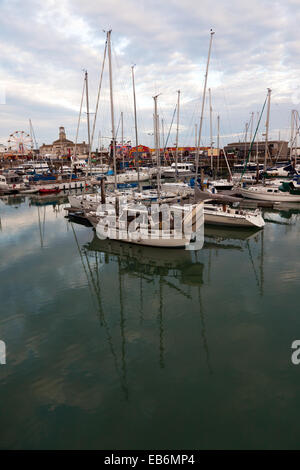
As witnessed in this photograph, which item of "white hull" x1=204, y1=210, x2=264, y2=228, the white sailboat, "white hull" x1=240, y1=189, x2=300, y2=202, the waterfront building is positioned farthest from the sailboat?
the waterfront building

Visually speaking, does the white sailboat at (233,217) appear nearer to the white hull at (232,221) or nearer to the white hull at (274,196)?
the white hull at (232,221)

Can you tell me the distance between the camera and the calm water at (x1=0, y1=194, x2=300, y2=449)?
7367 millimetres

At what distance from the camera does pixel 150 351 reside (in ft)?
34.1

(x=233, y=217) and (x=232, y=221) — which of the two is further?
(x=232, y=221)

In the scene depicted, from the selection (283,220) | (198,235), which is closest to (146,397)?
(198,235)

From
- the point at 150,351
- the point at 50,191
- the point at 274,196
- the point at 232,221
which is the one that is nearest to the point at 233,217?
the point at 232,221

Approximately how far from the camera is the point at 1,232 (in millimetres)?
27109

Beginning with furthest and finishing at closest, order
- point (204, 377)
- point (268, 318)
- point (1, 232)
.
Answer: point (1, 232), point (268, 318), point (204, 377)

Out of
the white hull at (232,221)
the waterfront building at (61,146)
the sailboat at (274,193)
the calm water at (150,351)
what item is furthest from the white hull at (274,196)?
the waterfront building at (61,146)

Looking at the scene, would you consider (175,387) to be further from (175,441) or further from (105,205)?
(105,205)

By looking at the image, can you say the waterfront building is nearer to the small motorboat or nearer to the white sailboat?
the small motorboat

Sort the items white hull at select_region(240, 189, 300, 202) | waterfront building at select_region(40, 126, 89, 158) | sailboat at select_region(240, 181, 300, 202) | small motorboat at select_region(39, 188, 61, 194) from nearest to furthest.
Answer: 1. white hull at select_region(240, 189, 300, 202)
2. sailboat at select_region(240, 181, 300, 202)
3. small motorboat at select_region(39, 188, 61, 194)
4. waterfront building at select_region(40, 126, 89, 158)

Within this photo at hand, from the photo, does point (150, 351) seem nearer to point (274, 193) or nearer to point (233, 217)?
point (233, 217)

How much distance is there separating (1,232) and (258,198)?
33.2m
